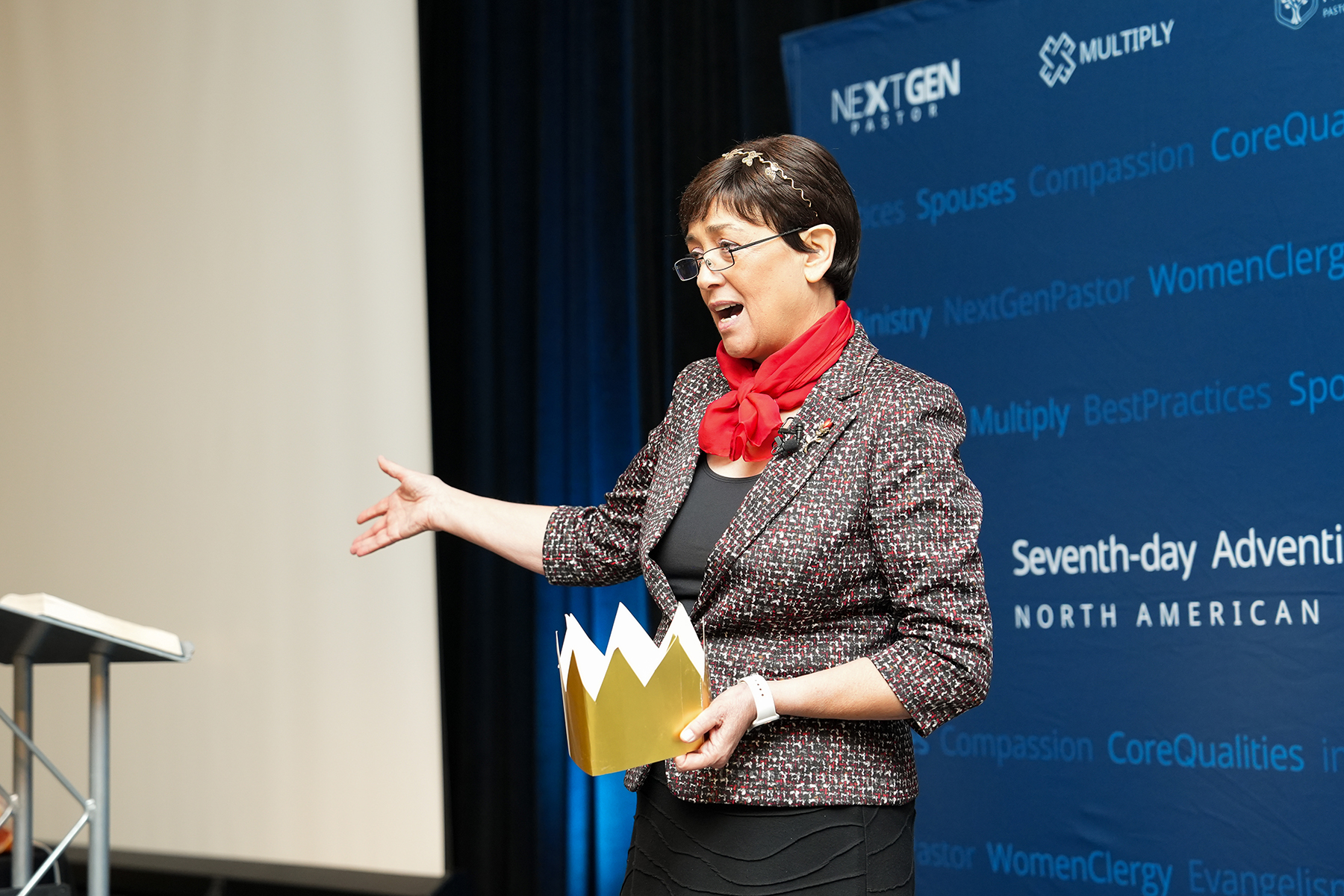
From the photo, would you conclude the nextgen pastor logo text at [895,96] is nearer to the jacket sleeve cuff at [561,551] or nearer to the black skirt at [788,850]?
the jacket sleeve cuff at [561,551]

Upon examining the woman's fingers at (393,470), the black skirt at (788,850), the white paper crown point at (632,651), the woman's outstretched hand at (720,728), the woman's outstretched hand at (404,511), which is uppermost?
the woman's fingers at (393,470)

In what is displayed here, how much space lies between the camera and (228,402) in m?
3.96

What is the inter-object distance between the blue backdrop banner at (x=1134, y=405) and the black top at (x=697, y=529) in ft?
3.66

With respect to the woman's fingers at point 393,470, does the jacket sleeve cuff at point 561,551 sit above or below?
below

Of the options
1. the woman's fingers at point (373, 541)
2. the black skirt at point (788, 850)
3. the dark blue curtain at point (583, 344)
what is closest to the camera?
the black skirt at point (788, 850)

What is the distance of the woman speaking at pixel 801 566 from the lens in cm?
130

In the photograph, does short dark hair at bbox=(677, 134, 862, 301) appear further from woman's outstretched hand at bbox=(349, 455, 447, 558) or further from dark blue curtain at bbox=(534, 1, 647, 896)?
dark blue curtain at bbox=(534, 1, 647, 896)

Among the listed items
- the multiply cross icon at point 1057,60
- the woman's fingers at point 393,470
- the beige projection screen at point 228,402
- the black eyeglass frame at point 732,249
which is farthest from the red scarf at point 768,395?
the beige projection screen at point 228,402

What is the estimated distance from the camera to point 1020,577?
238cm

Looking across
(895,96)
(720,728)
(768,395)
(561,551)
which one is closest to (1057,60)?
(895,96)

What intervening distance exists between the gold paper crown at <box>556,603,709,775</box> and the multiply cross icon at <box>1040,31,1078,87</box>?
5.36ft

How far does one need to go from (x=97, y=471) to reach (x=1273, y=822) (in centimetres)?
374

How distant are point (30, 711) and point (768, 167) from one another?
1.23 m

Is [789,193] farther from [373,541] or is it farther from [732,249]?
[373,541]
